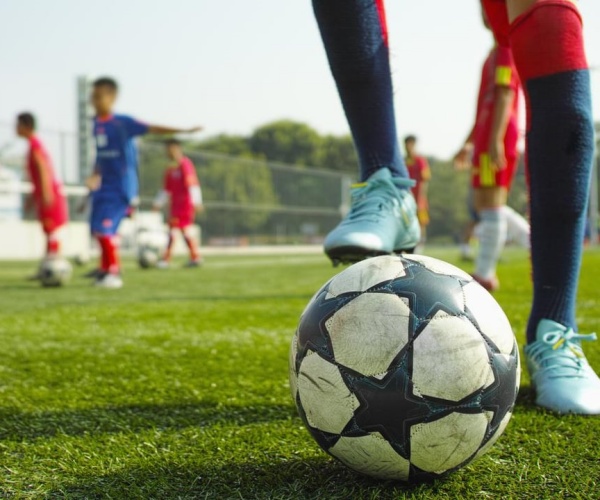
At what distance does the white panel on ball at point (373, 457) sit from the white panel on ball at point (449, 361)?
0.38 feet

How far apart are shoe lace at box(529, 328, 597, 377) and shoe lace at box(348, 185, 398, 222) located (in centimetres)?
56

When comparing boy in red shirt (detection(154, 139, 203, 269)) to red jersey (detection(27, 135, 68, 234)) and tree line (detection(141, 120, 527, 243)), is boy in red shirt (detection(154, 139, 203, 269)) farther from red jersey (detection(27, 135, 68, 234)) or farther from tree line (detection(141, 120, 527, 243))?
tree line (detection(141, 120, 527, 243))

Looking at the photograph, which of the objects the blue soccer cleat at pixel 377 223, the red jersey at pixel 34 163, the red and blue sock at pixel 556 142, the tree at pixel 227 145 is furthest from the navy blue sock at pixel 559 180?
the tree at pixel 227 145

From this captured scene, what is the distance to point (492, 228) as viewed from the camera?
513cm

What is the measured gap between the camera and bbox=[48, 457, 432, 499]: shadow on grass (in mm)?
1144

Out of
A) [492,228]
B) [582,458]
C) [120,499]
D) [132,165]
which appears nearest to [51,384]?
[120,499]

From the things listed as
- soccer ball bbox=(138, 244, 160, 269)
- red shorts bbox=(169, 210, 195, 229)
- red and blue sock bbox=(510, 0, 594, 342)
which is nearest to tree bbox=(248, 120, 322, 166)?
red shorts bbox=(169, 210, 195, 229)

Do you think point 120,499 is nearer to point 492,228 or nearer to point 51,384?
point 51,384

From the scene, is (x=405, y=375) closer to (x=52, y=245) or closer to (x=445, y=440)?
(x=445, y=440)

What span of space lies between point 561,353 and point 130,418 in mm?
1110

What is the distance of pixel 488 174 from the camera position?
4.96 metres

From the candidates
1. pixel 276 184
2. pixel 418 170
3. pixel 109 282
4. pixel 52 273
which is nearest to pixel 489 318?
pixel 109 282

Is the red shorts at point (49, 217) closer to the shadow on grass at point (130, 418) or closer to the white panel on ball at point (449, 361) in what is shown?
the shadow on grass at point (130, 418)

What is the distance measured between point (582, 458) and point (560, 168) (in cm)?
75
